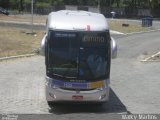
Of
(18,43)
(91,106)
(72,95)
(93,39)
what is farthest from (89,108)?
(18,43)

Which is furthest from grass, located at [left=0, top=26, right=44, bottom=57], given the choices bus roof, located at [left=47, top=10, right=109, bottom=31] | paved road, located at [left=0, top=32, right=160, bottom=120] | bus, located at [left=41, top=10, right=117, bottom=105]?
bus, located at [left=41, top=10, right=117, bottom=105]

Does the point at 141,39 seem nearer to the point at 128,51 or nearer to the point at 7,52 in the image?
the point at 128,51

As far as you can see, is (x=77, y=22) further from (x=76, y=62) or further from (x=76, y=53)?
(x=76, y=62)

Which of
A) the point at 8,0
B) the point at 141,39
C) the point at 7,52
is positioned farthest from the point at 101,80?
the point at 8,0

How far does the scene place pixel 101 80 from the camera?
16594mm

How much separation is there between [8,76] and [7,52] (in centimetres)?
771

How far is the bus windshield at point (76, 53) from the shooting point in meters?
16.4

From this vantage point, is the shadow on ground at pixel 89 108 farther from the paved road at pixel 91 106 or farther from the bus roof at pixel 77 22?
the bus roof at pixel 77 22

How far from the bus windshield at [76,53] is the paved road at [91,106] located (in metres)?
1.32

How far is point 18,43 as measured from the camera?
35.2m

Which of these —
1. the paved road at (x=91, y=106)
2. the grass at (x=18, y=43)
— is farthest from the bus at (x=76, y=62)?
the grass at (x=18, y=43)

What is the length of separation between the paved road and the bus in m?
0.67

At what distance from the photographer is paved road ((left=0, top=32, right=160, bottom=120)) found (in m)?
17.0

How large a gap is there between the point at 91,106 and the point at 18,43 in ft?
59.3
